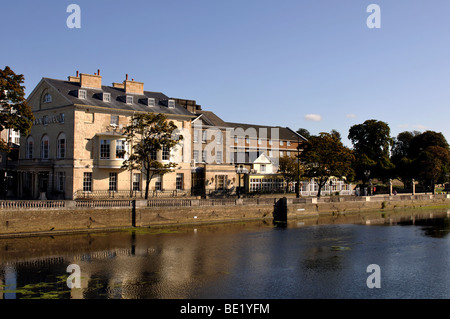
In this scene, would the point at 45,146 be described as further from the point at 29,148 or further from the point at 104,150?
the point at 104,150

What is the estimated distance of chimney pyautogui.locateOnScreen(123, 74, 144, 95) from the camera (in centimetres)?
5441

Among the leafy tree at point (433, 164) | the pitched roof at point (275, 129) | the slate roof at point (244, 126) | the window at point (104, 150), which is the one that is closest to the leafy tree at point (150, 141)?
the window at point (104, 150)

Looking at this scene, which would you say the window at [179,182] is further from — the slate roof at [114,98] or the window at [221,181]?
the slate roof at [114,98]

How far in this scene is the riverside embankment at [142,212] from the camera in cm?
3519

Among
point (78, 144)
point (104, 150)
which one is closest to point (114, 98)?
point (104, 150)

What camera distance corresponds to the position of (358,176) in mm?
82938

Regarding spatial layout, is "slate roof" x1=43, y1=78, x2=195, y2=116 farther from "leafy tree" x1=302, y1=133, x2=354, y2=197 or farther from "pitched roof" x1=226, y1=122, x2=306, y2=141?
"pitched roof" x1=226, y1=122, x2=306, y2=141

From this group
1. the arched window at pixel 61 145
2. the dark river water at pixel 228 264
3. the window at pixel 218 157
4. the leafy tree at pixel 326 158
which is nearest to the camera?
the dark river water at pixel 228 264

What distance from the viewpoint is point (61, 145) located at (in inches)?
1911

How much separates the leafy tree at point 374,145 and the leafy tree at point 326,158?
18.7 m

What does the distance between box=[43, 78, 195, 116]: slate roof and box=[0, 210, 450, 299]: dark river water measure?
17033mm

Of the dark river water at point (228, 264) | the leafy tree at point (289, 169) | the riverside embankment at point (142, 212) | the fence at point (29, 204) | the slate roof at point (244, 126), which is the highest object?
the slate roof at point (244, 126)

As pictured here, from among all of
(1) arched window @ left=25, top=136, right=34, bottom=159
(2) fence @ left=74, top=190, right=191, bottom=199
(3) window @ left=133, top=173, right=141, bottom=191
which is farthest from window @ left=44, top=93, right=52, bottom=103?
(3) window @ left=133, top=173, right=141, bottom=191
